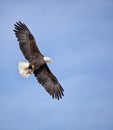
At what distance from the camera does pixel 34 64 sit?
27.9 m

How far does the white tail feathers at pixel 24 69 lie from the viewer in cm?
2801

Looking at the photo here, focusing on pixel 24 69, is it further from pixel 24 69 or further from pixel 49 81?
pixel 49 81

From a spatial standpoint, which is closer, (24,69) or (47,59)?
(24,69)

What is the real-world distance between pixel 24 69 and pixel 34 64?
42cm

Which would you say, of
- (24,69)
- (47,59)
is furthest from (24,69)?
(47,59)

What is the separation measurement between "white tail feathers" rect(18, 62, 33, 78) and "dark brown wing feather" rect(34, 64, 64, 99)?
0.53 m

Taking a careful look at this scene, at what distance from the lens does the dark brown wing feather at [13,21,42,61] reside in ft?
92.4

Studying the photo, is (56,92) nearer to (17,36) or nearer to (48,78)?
(48,78)

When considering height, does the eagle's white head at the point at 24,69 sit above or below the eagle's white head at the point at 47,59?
below

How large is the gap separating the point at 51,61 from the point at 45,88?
3.23ft

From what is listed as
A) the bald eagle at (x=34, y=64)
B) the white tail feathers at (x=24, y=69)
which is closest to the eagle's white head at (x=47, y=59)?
the bald eagle at (x=34, y=64)

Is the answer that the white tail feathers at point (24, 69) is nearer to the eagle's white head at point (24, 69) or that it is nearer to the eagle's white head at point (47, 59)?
the eagle's white head at point (24, 69)

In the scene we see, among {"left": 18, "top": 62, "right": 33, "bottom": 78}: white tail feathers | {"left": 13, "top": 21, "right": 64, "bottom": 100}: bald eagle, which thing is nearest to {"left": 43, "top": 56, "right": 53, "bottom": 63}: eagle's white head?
{"left": 13, "top": 21, "right": 64, "bottom": 100}: bald eagle

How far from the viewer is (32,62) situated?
28.0 m
